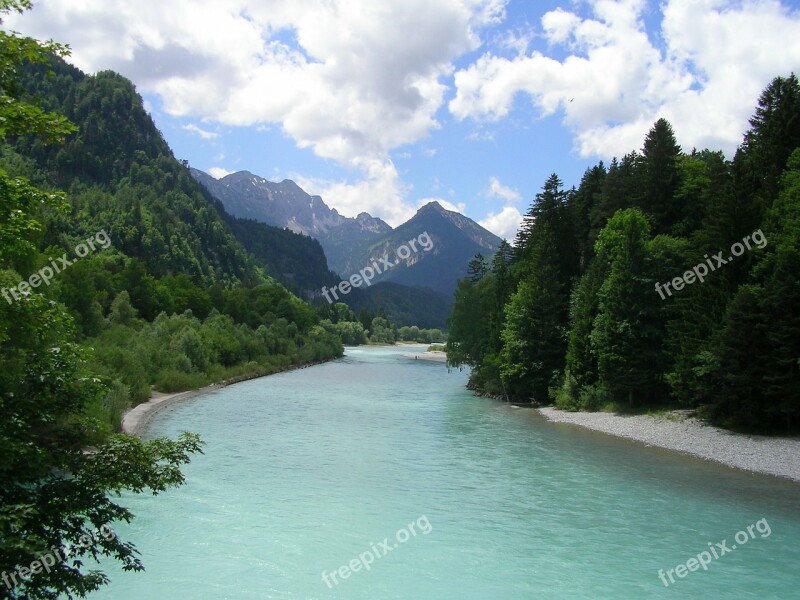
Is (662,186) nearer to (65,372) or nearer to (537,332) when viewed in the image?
(537,332)

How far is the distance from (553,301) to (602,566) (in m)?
35.8

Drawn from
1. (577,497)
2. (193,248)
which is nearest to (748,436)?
(577,497)

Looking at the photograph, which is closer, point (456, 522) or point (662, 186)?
point (456, 522)

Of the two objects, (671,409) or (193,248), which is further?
(193,248)

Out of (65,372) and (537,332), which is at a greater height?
(537,332)

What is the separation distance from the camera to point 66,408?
875 cm

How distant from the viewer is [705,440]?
33250 millimetres

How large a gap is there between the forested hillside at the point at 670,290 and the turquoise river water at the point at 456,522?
6063 mm

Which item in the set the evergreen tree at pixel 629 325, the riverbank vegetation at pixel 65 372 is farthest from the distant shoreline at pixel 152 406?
the evergreen tree at pixel 629 325

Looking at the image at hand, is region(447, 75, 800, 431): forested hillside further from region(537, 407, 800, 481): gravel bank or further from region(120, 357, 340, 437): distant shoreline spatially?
region(120, 357, 340, 437): distant shoreline

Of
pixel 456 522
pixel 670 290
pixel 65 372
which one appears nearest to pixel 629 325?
pixel 670 290

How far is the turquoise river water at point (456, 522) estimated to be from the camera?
53.9 feet

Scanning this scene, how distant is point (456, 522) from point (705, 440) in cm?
1881

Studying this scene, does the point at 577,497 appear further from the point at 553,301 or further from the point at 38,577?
the point at 553,301
